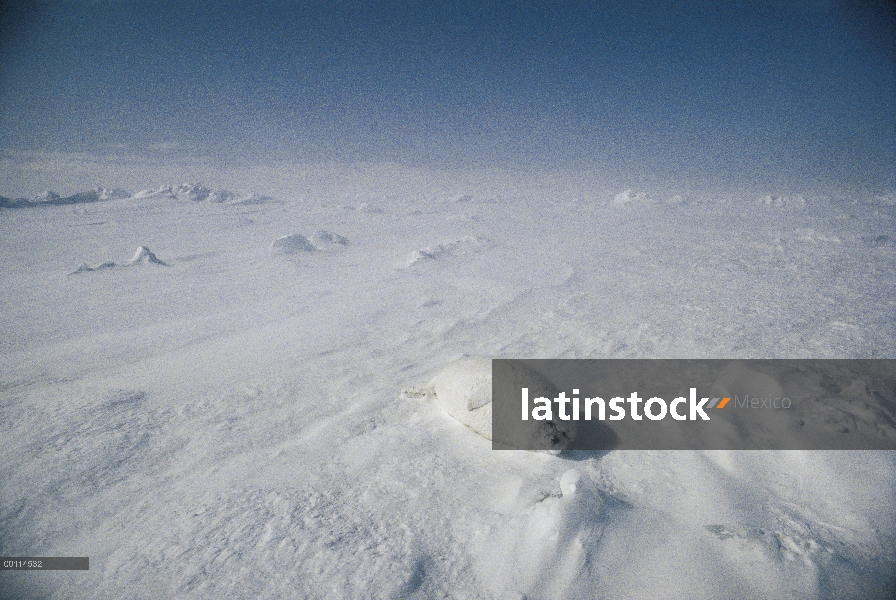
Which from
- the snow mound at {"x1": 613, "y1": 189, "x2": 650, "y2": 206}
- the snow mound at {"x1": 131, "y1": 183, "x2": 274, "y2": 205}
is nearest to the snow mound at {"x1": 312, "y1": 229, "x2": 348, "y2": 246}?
the snow mound at {"x1": 131, "y1": 183, "x2": 274, "y2": 205}

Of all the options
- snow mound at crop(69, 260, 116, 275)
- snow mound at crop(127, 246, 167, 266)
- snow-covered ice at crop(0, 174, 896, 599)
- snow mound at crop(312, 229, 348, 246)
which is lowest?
snow-covered ice at crop(0, 174, 896, 599)

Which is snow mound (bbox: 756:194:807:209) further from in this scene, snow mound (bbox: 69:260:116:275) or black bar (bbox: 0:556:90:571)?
snow mound (bbox: 69:260:116:275)

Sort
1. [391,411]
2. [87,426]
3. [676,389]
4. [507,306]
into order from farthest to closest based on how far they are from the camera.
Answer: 1. [507,306]
2. [676,389]
3. [391,411]
4. [87,426]

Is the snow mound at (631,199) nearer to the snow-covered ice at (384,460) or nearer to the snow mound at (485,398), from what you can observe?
the snow-covered ice at (384,460)

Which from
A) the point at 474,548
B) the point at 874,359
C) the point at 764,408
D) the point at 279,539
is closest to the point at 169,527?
the point at 279,539

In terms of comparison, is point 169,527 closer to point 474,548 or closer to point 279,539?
point 279,539

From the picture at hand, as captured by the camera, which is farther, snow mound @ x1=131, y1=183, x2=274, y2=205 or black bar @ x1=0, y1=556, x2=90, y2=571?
snow mound @ x1=131, y1=183, x2=274, y2=205
